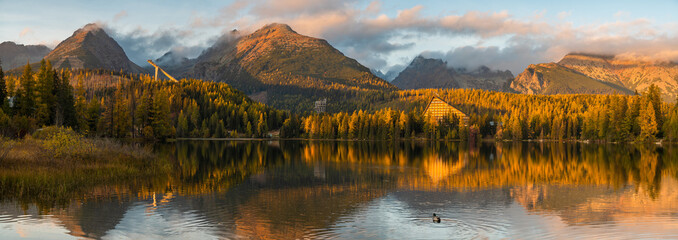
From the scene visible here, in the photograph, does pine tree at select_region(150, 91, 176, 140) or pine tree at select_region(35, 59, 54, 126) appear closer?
pine tree at select_region(35, 59, 54, 126)

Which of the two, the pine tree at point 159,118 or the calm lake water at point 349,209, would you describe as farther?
the pine tree at point 159,118

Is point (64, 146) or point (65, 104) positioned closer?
point (64, 146)

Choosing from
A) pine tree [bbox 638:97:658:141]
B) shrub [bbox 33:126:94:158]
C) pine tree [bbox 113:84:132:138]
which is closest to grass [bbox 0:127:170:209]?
shrub [bbox 33:126:94:158]

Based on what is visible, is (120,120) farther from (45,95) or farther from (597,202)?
(597,202)

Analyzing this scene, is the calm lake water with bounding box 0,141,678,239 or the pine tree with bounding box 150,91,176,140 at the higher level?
the pine tree with bounding box 150,91,176,140

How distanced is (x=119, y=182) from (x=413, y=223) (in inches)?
1117

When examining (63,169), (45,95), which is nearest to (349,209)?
(63,169)

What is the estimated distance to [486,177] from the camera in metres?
54.8

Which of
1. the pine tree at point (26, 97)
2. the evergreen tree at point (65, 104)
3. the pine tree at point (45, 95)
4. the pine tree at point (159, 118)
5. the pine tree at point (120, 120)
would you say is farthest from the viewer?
the pine tree at point (159, 118)

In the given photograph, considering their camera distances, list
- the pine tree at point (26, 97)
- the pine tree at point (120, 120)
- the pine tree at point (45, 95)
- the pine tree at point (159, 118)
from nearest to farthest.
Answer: the pine tree at point (26, 97) → the pine tree at point (45, 95) → the pine tree at point (120, 120) → the pine tree at point (159, 118)

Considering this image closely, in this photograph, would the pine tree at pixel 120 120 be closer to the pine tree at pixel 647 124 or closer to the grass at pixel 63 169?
the grass at pixel 63 169

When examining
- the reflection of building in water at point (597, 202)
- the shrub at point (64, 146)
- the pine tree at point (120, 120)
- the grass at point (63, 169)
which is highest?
the pine tree at point (120, 120)

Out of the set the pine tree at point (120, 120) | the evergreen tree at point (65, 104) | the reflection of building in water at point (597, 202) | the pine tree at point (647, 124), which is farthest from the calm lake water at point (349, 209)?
the pine tree at point (647, 124)

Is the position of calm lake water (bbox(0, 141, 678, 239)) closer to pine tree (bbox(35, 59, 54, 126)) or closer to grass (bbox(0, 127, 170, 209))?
grass (bbox(0, 127, 170, 209))
